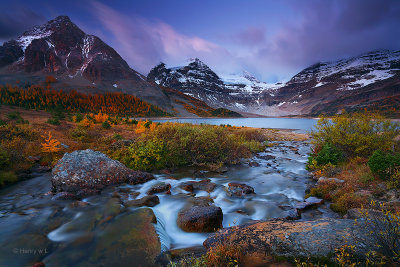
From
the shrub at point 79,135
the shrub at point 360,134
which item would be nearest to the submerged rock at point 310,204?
the shrub at point 360,134

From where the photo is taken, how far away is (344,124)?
1253cm

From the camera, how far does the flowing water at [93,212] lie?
19.3ft

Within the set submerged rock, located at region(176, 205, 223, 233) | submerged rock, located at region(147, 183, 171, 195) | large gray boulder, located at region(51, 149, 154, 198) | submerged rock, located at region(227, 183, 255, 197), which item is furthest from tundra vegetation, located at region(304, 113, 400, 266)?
large gray boulder, located at region(51, 149, 154, 198)

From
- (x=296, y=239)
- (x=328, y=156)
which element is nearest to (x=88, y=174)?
(x=296, y=239)

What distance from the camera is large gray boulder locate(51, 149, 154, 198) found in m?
9.80

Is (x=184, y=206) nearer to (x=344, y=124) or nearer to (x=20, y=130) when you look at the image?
(x=344, y=124)

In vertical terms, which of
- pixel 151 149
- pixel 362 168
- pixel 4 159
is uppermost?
pixel 362 168

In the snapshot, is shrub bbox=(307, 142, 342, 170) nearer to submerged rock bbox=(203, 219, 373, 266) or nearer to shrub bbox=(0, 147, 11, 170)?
submerged rock bbox=(203, 219, 373, 266)

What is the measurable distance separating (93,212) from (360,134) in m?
15.9

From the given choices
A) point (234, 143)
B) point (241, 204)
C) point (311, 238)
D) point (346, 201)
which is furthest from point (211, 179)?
point (311, 238)

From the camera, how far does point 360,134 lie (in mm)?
12039

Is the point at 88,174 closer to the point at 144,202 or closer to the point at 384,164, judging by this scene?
the point at 144,202

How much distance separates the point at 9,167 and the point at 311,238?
1677 cm

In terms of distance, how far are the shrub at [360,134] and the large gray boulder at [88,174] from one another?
1294 centimetres
